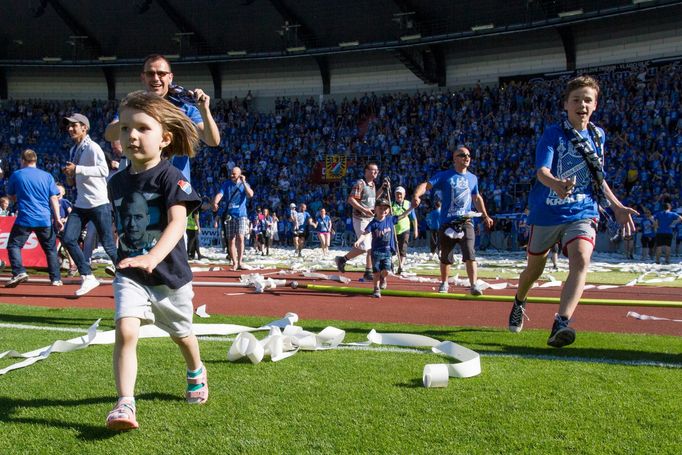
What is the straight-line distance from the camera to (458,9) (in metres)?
33.2

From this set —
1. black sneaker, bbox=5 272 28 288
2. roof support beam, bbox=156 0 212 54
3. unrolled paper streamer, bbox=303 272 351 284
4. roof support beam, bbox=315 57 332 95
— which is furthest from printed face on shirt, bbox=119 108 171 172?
roof support beam, bbox=156 0 212 54

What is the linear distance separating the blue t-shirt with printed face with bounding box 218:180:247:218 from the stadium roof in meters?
21.6

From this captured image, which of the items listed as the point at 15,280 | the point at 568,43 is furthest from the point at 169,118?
the point at 568,43

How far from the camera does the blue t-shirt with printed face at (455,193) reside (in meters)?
9.32

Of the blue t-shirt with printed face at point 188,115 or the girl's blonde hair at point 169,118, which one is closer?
the girl's blonde hair at point 169,118

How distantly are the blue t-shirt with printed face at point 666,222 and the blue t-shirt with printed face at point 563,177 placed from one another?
48.6ft

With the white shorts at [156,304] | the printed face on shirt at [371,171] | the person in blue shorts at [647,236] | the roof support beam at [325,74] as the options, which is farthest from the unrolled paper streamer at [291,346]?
the roof support beam at [325,74]

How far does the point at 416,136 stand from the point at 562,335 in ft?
98.3

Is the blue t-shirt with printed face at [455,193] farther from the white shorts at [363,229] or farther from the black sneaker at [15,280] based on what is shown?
the black sneaker at [15,280]

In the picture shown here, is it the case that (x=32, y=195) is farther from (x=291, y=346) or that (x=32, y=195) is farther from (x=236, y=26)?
(x=236, y=26)

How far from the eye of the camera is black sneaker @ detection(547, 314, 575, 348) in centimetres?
499

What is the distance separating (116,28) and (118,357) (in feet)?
131

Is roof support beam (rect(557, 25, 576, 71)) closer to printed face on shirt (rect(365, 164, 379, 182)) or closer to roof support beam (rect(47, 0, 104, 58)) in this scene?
printed face on shirt (rect(365, 164, 379, 182))

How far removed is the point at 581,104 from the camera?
5457 millimetres
